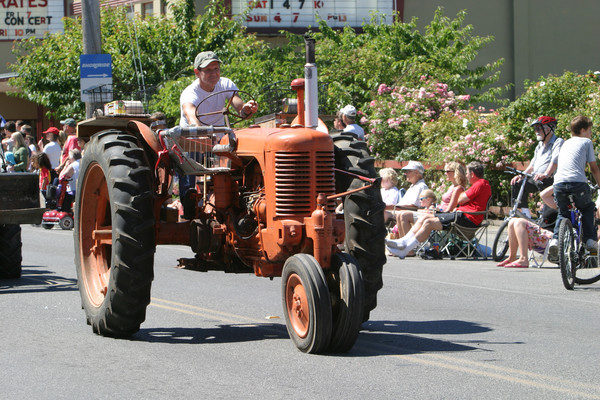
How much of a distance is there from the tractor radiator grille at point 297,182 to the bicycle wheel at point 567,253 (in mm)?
4937

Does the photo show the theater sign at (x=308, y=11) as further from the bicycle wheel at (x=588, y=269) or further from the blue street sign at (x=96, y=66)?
the bicycle wheel at (x=588, y=269)

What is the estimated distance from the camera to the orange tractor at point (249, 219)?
26.7 ft

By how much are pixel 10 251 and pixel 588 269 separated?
689 centimetres

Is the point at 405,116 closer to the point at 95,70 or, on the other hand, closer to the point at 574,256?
the point at 95,70

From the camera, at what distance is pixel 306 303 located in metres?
8.02

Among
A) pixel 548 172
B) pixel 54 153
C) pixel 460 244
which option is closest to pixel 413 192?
pixel 460 244

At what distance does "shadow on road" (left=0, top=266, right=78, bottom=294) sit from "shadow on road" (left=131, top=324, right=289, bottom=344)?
3.21 metres

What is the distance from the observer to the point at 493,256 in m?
16.0

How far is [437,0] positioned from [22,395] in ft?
101

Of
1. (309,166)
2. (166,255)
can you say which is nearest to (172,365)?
(309,166)

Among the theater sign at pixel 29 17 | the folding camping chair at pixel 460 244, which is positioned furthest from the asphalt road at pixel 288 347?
the theater sign at pixel 29 17

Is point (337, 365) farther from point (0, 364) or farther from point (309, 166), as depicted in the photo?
point (0, 364)

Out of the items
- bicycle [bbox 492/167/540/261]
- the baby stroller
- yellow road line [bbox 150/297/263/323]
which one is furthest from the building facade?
yellow road line [bbox 150/297/263/323]

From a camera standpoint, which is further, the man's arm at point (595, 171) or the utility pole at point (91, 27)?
the utility pole at point (91, 27)
